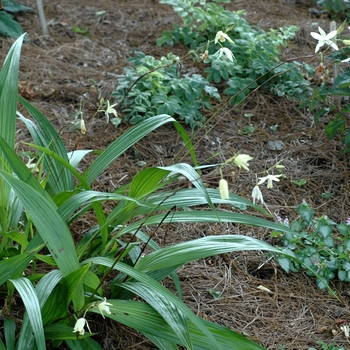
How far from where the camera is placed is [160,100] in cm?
288

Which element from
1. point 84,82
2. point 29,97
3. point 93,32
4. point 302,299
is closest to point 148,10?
point 93,32

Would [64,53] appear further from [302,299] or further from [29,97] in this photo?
[302,299]

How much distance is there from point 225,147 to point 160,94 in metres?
0.43

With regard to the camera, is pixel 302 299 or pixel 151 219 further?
pixel 302 299

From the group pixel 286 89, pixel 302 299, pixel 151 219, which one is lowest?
pixel 302 299

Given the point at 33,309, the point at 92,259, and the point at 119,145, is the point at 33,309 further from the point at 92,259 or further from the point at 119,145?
the point at 119,145

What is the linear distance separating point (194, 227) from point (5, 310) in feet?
3.16

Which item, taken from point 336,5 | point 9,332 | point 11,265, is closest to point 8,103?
point 11,265

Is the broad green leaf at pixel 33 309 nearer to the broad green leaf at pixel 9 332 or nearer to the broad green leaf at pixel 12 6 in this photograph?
the broad green leaf at pixel 9 332

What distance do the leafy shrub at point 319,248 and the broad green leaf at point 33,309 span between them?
1.06m

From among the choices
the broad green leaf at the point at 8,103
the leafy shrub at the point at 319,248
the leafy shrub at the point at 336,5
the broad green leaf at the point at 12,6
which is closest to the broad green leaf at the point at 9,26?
the broad green leaf at the point at 12,6

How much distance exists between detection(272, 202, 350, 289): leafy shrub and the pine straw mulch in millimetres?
54

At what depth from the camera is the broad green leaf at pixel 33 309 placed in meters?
1.43

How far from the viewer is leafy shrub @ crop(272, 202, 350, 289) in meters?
2.22
